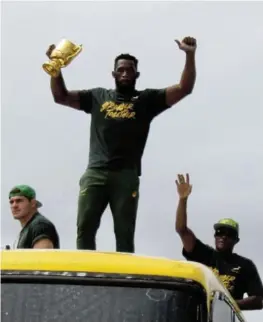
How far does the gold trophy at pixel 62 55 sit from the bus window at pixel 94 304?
2.53 meters

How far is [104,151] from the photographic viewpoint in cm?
686

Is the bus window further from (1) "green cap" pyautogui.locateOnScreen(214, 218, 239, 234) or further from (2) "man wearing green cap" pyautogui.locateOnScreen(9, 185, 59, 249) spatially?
(1) "green cap" pyautogui.locateOnScreen(214, 218, 239, 234)

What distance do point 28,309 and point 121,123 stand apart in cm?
251

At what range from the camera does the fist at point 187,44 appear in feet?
22.8

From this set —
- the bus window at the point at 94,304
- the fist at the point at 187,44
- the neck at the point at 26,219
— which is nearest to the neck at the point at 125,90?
the fist at the point at 187,44

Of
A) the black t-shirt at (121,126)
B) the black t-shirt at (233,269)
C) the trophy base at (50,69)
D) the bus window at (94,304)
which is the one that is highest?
the trophy base at (50,69)

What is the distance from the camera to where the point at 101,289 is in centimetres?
468

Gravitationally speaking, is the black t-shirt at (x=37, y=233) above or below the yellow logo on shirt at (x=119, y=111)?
below

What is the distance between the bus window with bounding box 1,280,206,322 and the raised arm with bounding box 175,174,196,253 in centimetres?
333

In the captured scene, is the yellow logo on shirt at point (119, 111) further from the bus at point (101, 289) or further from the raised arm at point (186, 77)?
the bus at point (101, 289)

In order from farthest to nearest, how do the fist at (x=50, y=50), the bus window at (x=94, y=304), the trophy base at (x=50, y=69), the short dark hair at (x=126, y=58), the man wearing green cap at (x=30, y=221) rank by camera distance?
the fist at (x=50, y=50)
the short dark hair at (x=126, y=58)
the trophy base at (x=50, y=69)
the man wearing green cap at (x=30, y=221)
the bus window at (x=94, y=304)

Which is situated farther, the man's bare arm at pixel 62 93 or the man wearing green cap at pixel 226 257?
the man wearing green cap at pixel 226 257

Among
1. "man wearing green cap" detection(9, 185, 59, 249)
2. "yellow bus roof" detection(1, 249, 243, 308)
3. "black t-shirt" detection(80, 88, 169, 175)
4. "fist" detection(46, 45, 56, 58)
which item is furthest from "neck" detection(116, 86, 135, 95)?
"yellow bus roof" detection(1, 249, 243, 308)

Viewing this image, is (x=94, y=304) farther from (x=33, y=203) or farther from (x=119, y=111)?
(x=119, y=111)
